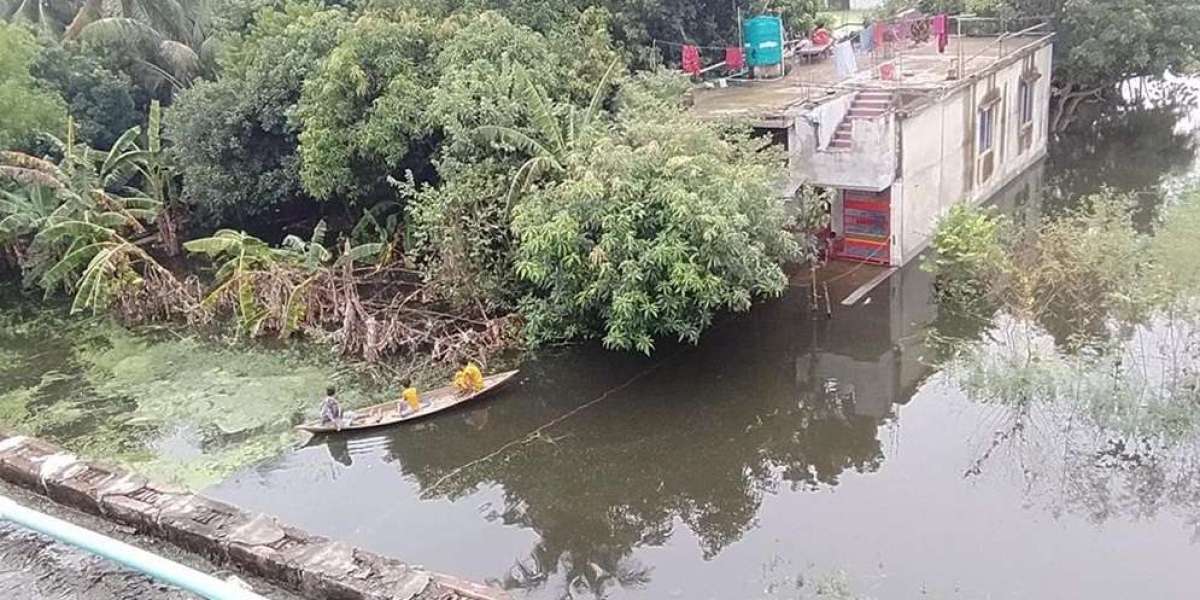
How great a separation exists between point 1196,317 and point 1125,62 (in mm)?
12805

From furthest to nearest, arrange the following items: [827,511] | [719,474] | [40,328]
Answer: [40,328], [719,474], [827,511]

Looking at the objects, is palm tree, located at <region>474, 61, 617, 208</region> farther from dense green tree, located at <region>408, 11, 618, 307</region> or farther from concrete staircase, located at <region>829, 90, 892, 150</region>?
concrete staircase, located at <region>829, 90, 892, 150</region>

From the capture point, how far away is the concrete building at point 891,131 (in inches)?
691

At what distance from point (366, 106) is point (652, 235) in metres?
7.05

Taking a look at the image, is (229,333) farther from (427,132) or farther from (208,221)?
(208,221)

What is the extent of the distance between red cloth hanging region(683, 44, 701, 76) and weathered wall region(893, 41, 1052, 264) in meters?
4.88

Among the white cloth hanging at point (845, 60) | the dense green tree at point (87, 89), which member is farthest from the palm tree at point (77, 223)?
the white cloth hanging at point (845, 60)

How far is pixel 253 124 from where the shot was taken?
67.3 ft

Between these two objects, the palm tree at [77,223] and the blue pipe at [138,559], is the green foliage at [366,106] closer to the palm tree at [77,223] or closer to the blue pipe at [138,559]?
the palm tree at [77,223]

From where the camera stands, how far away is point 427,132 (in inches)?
696

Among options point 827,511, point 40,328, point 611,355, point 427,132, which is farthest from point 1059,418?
point 40,328

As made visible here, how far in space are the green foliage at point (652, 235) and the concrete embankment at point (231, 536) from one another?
838 cm

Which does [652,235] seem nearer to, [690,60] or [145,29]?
[690,60]

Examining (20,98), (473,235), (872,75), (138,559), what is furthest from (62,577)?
(20,98)
